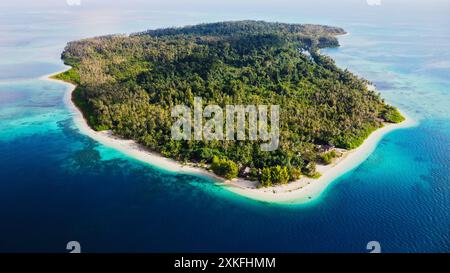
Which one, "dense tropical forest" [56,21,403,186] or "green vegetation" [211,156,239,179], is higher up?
"dense tropical forest" [56,21,403,186]

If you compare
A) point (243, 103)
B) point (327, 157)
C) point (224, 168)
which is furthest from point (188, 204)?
point (243, 103)

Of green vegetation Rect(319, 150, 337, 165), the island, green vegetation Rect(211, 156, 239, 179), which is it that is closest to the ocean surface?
green vegetation Rect(211, 156, 239, 179)

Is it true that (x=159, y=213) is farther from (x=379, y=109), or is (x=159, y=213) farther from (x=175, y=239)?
(x=379, y=109)

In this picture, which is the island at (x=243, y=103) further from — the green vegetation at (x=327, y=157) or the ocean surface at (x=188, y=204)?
the ocean surface at (x=188, y=204)

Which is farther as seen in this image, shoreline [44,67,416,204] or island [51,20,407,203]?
island [51,20,407,203]

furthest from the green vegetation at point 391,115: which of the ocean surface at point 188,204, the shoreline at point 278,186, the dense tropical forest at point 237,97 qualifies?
the ocean surface at point 188,204

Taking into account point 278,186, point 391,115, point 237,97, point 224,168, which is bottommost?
point 278,186

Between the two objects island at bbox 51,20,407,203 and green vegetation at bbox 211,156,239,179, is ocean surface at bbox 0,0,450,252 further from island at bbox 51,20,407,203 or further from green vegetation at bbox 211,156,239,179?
island at bbox 51,20,407,203

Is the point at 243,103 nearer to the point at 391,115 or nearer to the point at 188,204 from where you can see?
the point at 391,115
